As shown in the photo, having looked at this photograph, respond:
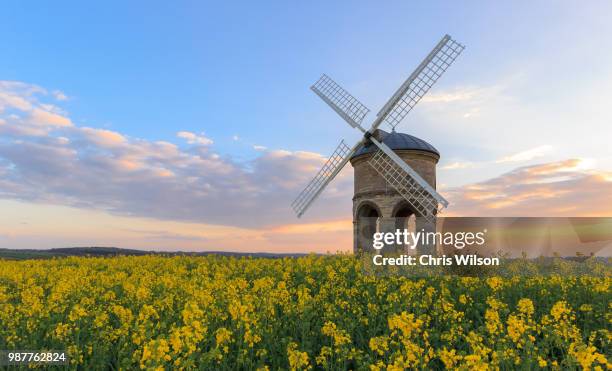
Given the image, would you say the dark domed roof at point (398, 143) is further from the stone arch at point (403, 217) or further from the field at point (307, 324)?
the field at point (307, 324)

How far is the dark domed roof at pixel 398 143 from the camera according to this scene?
25719 mm

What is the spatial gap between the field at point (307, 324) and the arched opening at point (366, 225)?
12.1m

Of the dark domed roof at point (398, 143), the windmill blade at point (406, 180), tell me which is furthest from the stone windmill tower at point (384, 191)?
the windmill blade at point (406, 180)

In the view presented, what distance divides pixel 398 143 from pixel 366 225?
5.36 m

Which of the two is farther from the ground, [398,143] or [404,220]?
[398,143]

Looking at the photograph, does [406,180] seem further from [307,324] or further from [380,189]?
[307,324]

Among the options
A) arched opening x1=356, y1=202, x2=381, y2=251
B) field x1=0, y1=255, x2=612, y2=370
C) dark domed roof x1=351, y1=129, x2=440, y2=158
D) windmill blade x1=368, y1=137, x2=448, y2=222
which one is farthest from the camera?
arched opening x1=356, y1=202, x2=381, y2=251

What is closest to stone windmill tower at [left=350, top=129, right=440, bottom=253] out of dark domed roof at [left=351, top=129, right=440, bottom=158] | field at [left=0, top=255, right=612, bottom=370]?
dark domed roof at [left=351, top=129, right=440, bottom=158]

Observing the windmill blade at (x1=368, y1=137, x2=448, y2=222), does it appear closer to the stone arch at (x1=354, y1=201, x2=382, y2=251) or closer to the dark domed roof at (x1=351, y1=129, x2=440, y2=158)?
the dark domed roof at (x1=351, y1=129, x2=440, y2=158)

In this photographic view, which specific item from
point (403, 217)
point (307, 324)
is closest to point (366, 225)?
point (403, 217)

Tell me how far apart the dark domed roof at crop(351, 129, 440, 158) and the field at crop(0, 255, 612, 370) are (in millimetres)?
12934

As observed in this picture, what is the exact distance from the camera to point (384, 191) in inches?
993

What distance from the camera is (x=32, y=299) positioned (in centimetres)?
916

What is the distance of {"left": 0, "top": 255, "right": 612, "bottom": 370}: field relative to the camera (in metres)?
5.46
